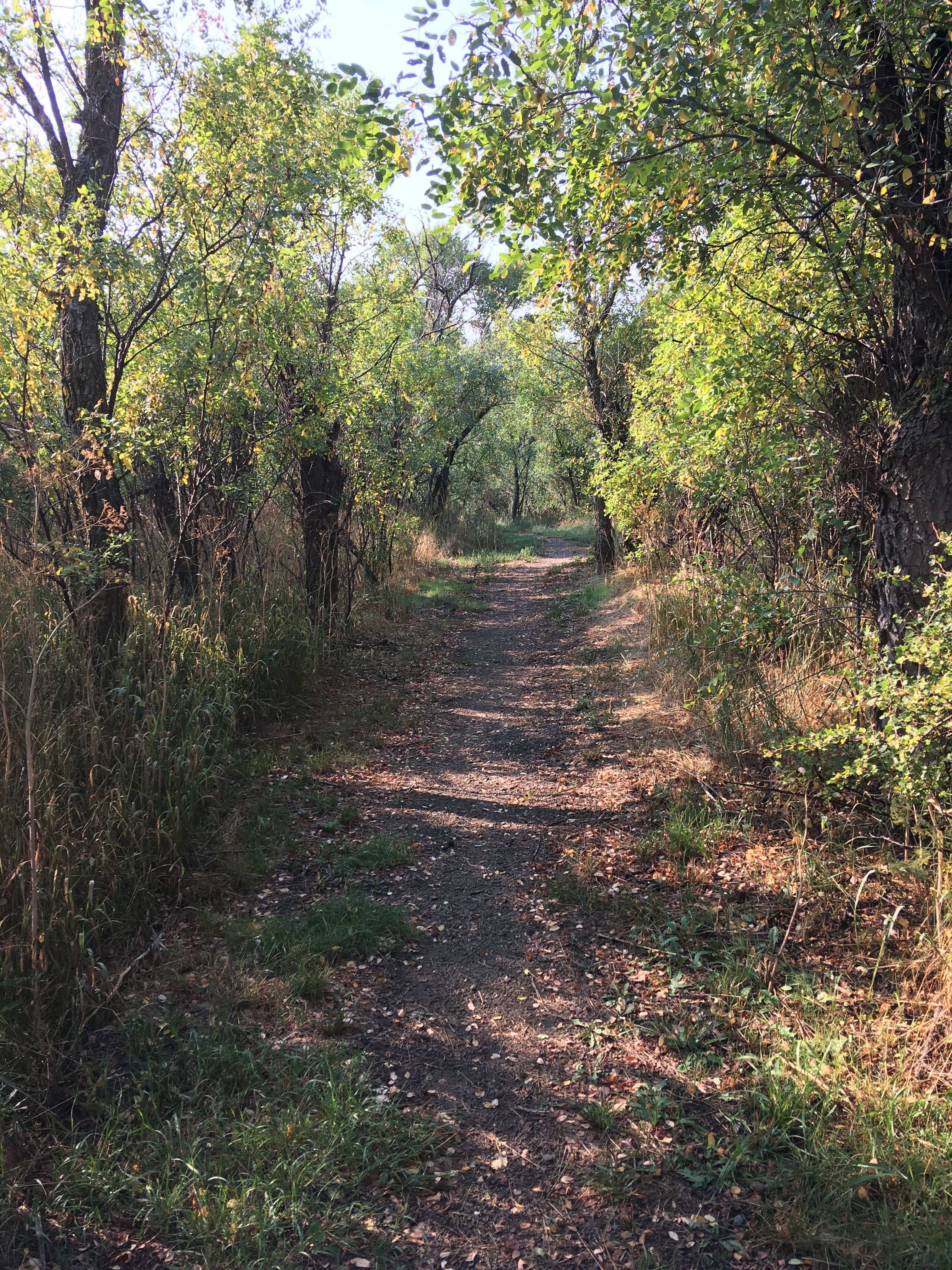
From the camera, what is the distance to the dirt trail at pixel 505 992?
2.41 metres

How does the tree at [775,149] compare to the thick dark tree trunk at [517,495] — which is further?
the thick dark tree trunk at [517,495]

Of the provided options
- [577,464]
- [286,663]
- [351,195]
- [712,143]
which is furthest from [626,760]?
[577,464]

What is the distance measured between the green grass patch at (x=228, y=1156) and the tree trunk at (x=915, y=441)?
3.37 m

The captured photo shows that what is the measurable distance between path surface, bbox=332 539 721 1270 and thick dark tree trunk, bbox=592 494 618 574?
8872mm

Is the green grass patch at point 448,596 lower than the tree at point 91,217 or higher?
lower

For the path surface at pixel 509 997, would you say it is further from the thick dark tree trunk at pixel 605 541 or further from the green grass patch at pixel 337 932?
the thick dark tree trunk at pixel 605 541

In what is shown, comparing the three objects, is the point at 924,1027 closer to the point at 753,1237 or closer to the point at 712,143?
the point at 753,1237

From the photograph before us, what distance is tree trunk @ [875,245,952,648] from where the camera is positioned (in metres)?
3.60

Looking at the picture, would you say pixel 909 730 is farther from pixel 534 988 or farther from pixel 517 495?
pixel 517 495

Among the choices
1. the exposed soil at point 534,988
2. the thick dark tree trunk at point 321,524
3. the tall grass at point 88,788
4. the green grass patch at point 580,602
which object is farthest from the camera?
the green grass patch at point 580,602

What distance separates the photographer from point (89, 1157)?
2498mm

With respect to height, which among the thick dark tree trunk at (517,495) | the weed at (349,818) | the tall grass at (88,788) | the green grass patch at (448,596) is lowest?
the weed at (349,818)

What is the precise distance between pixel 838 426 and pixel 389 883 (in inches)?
161

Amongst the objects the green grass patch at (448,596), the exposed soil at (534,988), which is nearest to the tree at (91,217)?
the exposed soil at (534,988)
